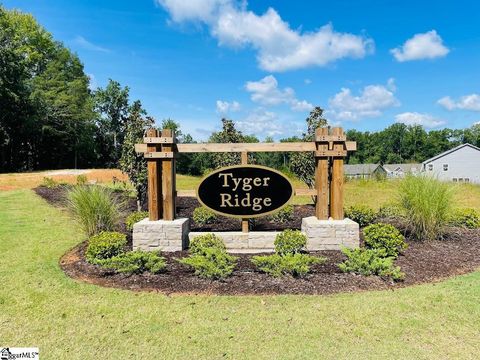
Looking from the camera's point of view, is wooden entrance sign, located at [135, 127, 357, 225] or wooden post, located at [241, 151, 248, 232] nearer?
wooden entrance sign, located at [135, 127, 357, 225]

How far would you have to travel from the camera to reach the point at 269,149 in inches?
224

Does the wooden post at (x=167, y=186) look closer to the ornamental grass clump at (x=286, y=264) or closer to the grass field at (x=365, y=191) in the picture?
the ornamental grass clump at (x=286, y=264)

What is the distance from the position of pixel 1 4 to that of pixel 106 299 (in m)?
37.8

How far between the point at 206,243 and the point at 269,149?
181 cm

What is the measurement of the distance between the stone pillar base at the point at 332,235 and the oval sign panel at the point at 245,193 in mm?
663

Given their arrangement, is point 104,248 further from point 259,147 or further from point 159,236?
point 259,147

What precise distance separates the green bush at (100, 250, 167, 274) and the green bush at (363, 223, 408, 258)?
299 centimetres

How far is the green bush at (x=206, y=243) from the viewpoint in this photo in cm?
508

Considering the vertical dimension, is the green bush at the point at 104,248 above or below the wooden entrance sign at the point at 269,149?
below

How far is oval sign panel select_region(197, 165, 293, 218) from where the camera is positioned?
18.5 feet

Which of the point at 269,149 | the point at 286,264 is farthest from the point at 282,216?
the point at 286,264

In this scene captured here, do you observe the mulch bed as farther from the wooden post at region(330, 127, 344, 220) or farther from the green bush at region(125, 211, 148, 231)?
the green bush at region(125, 211, 148, 231)

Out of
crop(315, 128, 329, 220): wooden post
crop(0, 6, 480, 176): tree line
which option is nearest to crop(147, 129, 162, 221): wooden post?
crop(315, 128, 329, 220): wooden post

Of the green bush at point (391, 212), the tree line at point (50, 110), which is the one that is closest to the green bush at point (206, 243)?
the green bush at point (391, 212)
